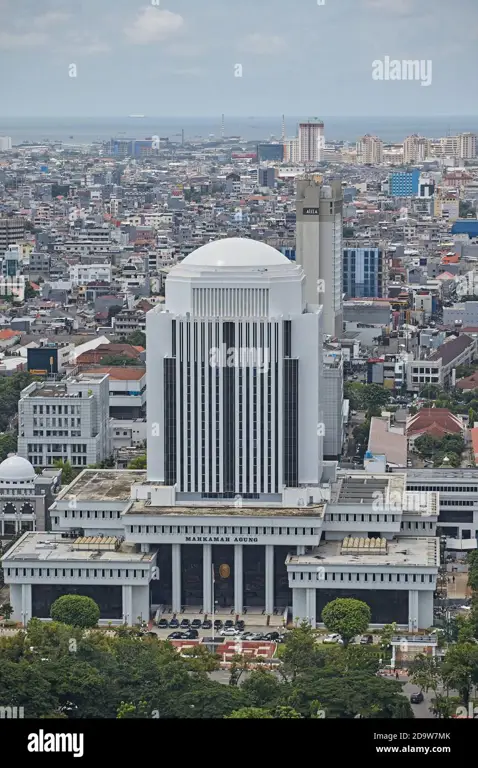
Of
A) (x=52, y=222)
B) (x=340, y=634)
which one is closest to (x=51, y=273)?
(x=52, y=222)

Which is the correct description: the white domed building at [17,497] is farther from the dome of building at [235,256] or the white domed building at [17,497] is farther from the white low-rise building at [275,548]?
the dome of building at [235,256]

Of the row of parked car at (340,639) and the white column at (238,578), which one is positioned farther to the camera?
the white column at (238,578)

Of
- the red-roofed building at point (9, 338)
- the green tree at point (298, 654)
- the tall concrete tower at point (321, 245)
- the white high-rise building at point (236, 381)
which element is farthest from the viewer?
the red-roofed building at point (9, 338)

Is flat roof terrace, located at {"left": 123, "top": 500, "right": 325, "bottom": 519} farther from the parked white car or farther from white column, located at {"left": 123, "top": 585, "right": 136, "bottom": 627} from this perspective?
the parked white car

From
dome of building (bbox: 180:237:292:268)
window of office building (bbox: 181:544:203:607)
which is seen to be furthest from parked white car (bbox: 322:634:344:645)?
dome of building (bbox: 180:237:292:268)

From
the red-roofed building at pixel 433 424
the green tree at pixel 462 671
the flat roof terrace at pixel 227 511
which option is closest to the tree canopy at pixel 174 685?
the green tree at pixel 462 671

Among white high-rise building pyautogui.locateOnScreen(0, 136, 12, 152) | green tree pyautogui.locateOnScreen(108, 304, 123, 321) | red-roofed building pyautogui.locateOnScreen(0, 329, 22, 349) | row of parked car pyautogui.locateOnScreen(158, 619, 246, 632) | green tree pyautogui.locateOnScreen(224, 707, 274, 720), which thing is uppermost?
white high-rise building pyautogui.locateOnScreen(0, 136, 12, 152)

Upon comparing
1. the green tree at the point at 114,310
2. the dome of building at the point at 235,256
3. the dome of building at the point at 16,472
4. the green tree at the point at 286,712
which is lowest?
the green tree at the point at 114,310
